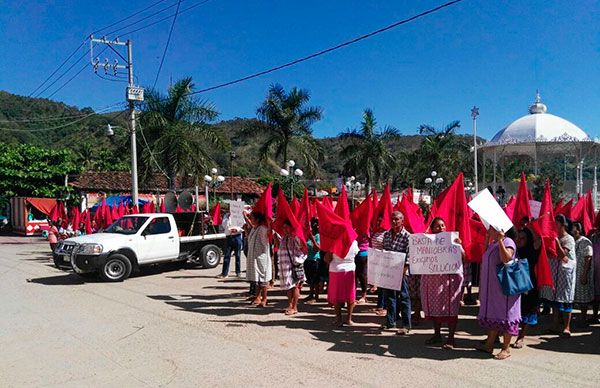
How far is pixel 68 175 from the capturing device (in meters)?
37.9

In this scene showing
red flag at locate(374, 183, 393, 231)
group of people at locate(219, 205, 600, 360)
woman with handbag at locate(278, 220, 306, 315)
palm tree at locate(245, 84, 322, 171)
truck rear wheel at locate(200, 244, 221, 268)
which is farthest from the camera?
palm tree at locate(245, 84, 322, 171)

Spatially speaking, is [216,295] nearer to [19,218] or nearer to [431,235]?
[431,235]

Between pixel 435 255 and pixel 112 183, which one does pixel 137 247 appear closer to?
pixel 435 255

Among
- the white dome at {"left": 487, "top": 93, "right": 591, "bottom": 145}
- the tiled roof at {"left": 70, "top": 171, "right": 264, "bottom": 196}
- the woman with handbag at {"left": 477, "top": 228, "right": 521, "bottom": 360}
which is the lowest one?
the woman with handbag at {"left": 477, "top": 228, "right": 521, "bottom": 360}

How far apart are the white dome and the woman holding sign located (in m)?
19.0

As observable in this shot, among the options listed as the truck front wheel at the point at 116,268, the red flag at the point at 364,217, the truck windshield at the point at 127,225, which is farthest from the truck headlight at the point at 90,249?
the red flag at the point at 364,217

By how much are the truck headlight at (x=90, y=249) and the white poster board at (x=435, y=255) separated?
8.52m

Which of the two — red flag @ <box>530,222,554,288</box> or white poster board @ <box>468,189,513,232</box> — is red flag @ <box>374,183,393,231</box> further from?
white poster board @ <box>468,189,513,232</box>

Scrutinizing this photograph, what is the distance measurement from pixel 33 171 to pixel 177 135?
17.7 m

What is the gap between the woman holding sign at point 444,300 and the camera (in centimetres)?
639

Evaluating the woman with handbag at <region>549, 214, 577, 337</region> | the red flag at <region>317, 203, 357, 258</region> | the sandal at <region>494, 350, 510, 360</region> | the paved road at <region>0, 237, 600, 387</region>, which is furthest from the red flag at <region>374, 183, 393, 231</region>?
the sandal at <region>494, 350, 510, 360</region>

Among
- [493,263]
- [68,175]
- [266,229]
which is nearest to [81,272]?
[266,229]

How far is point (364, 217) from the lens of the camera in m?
9.24

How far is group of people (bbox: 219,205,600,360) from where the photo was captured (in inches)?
235
